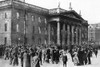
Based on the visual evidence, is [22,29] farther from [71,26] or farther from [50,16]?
[71,26]

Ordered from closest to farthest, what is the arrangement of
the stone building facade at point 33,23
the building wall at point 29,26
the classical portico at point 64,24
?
the stone building facade at point 33,23 < the building wall at point 29,26 < the classical portico at point 64,24

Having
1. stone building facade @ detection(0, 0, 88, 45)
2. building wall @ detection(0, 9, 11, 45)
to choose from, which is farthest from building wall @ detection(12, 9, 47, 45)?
building wall @ detection(0, 9, 11, 45)

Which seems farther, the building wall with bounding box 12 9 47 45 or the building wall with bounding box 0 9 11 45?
the building wall with bounding box 12 9 47 45

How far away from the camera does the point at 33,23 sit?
148 feet

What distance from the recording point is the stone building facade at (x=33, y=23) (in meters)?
39.3

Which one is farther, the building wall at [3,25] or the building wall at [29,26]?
the building wall at [29,26]

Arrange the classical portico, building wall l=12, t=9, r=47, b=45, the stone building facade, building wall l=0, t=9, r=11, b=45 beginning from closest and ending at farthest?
building wall l=0, t=9, r=11, b=45 < the stone building facade < building wall l=12, t=9, r=47, b=45 < the classical portico

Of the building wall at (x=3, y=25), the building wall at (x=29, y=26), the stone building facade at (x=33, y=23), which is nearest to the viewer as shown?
the building wall at (x=3, y=25)

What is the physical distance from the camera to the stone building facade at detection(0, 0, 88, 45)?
39312mm

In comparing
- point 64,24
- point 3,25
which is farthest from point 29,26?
point 64,24

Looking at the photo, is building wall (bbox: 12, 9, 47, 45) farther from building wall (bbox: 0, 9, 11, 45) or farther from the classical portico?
the classical portico

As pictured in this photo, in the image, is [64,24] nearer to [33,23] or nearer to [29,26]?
[33,23]

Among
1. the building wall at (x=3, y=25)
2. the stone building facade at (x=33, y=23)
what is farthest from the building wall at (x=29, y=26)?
the building wall at (x=3, y=25)

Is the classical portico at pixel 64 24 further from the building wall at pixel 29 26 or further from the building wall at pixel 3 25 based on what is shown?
the building wall at pixel 3 25
